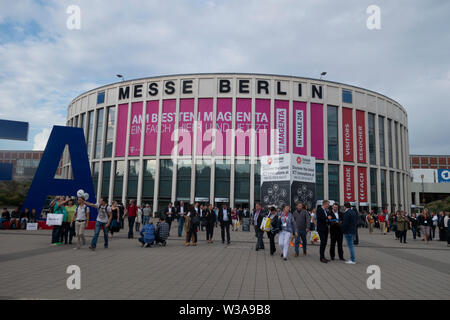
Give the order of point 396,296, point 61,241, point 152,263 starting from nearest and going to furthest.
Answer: point 396,296
point 152,263
point 61,241

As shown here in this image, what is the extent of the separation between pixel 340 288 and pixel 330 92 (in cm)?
3870

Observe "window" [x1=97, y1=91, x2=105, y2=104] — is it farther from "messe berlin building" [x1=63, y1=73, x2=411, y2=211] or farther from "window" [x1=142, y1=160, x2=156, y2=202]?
"window" [x1=142, y1=160, x2=156, y2=202]

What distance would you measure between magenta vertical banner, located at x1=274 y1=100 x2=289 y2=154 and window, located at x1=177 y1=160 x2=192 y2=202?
1112 centimetres

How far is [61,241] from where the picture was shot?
11.7m

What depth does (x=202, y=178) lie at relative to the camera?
3822 cm

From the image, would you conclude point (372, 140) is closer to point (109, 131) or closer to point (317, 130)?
point (317, 130)

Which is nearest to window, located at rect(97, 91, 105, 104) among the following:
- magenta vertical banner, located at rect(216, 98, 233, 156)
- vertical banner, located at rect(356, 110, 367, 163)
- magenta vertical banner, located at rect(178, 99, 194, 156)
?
magenta vertical banner, located at rect(178, 99, 194, 156)

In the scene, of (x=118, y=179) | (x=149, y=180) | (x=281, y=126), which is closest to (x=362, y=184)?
(x=281, y=126)

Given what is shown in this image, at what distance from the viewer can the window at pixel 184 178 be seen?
38406mm

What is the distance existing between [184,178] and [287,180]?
75.6ft

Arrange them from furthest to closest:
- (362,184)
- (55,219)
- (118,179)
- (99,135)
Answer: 1. (99,135)
2. (118,179)
3. (362,184)
4. (55,219)

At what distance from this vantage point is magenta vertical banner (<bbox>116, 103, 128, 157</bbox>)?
4112 cm
